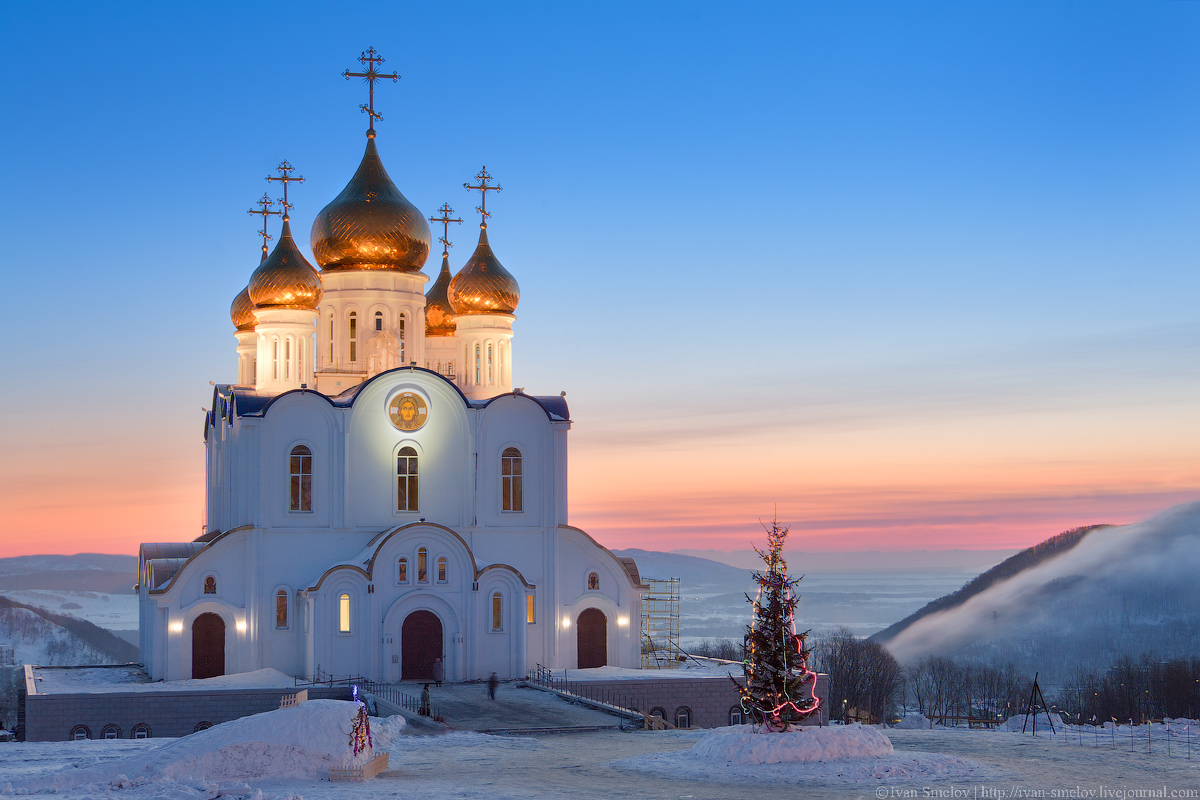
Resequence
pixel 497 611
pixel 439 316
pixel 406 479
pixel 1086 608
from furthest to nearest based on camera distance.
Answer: pixel 1086 608 → pixel 439 316 → pixel 406 479 → pixel 497 611

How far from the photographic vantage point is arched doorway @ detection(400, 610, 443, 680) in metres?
29.7

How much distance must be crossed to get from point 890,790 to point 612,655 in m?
16.7

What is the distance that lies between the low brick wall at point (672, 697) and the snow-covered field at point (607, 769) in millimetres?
8010

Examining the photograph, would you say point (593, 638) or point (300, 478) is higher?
point (300, 478)

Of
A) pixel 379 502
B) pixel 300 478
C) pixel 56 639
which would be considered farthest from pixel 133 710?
pixel 56 639

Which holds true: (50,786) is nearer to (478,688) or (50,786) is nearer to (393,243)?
(478,688)

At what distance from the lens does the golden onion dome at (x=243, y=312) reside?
3881 centimetres

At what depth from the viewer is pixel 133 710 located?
26016 mm

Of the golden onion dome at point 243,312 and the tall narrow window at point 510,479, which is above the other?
the golden onion dome at point 243,312

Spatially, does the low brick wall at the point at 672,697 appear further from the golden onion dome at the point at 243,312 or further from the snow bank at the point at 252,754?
the golden onion dome at the point at 243,312

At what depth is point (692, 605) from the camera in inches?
6048

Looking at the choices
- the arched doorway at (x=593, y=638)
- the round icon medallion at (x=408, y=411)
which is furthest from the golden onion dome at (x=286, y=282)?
the arched doorway at (x=593, y=638)

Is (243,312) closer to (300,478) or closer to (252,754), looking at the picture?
(300,478)

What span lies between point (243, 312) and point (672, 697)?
17.9 meters
